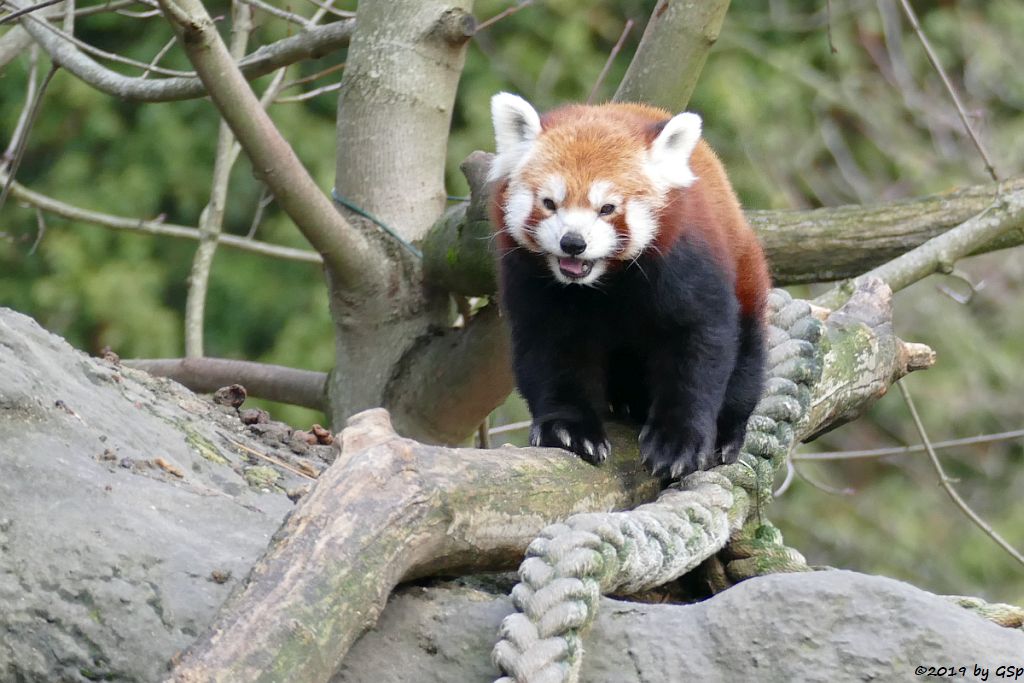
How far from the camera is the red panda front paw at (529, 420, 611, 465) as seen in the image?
7.83 feet

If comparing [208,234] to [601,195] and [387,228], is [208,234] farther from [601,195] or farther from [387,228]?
[601,195]

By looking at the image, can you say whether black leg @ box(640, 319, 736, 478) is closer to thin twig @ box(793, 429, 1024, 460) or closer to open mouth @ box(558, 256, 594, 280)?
open mouth @ box(558, 256, 594, 280)

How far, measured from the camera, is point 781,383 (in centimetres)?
268

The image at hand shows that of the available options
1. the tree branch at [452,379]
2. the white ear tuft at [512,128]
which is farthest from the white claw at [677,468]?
the tree branch at [452,379]

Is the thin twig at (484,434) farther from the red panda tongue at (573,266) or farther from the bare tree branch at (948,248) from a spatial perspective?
the red panda tongue at (573,266)

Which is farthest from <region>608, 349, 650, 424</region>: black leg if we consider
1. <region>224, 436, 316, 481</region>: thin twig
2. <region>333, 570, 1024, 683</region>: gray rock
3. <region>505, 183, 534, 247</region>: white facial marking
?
<region>333, 570, 1024, 683</region>: gray rock

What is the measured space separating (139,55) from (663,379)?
5.15m

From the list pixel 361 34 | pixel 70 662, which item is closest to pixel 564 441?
pixel 70 662

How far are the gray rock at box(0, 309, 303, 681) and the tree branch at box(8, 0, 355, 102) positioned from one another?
112 centimetres

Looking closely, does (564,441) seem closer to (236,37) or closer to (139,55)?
(236,37)

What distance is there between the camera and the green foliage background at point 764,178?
22.2 ft

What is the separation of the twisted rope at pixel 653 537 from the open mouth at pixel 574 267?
470 millimetres

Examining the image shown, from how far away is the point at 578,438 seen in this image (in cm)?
241

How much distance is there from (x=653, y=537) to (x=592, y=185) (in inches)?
36.1
